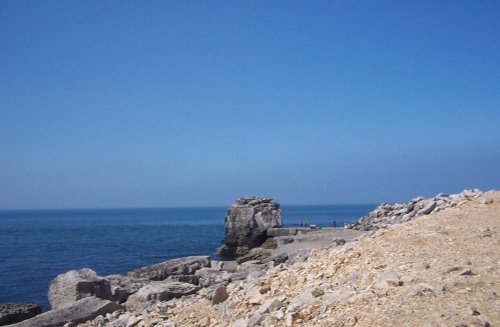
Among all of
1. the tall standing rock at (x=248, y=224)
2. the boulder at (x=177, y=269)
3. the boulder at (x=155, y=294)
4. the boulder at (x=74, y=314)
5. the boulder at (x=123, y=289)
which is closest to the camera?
the boulder at (x=74, y=314)

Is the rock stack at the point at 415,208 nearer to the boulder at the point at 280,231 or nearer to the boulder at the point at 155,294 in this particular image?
the boulder at the point at 155,294

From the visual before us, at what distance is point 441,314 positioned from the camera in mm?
6723

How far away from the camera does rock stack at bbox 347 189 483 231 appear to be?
17109 millimetres

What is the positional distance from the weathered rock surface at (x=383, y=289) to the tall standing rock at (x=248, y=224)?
30223mm

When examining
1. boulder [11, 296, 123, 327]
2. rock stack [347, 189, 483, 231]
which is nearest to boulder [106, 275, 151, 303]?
boulder [11, 296, 123, 327]

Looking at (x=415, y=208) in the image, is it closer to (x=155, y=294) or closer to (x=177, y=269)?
(x=177, y=269)

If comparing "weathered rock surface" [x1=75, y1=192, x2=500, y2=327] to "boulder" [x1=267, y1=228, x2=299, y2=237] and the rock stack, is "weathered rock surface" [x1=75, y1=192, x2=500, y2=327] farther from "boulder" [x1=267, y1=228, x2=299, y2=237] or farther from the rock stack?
"boulder" [x1=267, y1=228, x2=299, y2=237]

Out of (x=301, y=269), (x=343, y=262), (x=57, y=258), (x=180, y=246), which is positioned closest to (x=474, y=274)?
(x=343, y=262)

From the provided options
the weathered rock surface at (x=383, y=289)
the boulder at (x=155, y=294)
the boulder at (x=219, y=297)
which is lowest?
the boulder at (x=155, y=294)

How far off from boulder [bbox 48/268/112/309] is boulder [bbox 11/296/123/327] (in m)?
1.68

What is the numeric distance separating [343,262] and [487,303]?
355 cm

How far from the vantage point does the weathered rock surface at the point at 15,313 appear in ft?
50.3

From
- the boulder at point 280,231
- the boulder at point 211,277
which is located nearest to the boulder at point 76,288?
the boulder at point 211,277

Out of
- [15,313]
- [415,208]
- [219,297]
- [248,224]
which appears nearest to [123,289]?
[15,313]
